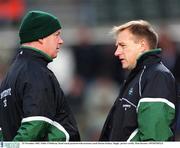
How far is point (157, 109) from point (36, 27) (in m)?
1.20

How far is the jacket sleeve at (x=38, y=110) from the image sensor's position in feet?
23.1

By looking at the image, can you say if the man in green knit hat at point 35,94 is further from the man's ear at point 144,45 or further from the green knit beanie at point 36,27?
the man's ear at point 144,45

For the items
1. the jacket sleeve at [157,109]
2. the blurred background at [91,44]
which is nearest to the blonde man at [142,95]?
the jacket sleeve at [157,109]

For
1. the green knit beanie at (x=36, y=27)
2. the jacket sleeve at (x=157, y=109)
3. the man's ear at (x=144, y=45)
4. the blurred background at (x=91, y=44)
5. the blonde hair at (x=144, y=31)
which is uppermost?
the green knit beanie at (x=36, y=27)

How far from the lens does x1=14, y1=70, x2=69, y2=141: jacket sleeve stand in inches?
277

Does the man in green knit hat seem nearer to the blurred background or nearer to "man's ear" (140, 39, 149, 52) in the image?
"man's ear" (140, 39, 149, 52)

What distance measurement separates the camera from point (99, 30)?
54.2 ft

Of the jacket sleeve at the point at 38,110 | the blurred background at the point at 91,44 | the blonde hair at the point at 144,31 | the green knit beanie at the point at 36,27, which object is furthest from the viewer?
the blurred background at the point at 91,44

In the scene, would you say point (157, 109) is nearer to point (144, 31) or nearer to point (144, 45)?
point (144, 45)

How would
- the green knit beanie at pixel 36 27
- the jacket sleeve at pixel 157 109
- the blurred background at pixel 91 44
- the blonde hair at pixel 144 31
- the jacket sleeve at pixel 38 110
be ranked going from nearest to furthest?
1. the jacket sleeve at pixel 38 110
2. the jacket sleeve at pixel 157 109
3. the green knit beanie at pixel 36 27
4. the blonde hair at pixel 144 31
5. the blurred background at pixel 91 44

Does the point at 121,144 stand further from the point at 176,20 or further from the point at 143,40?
the point at 176,20

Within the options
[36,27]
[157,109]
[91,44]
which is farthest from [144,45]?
[91,44]

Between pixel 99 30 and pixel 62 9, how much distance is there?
1568 millimetres

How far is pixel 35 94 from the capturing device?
710cm
